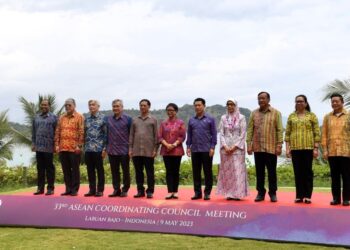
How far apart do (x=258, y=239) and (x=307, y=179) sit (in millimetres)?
1054

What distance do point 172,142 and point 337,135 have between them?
2210 millimetres

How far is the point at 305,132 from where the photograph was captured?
611 cm

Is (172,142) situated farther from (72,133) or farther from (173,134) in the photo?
(72,133)

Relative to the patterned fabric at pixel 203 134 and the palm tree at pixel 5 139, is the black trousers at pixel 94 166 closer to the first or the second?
the patterned fabric at pixel 203 134

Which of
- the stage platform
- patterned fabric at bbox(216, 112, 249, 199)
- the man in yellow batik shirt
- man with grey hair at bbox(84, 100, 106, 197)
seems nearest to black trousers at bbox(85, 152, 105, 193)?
man with grey hair at bbox(84, 100, 106, 197)

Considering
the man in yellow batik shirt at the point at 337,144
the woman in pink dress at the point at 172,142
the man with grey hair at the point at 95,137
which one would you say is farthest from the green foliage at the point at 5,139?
the man in yellow batik shirt at the point at 337,144

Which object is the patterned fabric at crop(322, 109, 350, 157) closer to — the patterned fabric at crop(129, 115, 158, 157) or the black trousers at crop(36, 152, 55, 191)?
the patterned fabric at crop(129, 115, 158, 157)

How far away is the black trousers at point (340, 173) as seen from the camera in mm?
6051

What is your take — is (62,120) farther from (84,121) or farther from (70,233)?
(70,233)

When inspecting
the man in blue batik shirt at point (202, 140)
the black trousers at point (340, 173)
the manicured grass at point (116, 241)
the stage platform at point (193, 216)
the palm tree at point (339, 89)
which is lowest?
the manicured grass at point (116, 241)

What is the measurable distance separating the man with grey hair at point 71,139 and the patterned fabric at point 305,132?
3.03 m

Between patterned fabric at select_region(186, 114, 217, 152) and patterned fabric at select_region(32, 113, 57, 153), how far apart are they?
2152 millimetres

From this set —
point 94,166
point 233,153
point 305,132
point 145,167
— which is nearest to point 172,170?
point 145,167

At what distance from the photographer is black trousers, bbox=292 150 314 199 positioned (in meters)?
6.16
